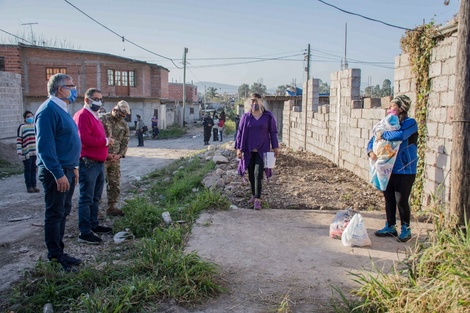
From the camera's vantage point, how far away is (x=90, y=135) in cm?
487

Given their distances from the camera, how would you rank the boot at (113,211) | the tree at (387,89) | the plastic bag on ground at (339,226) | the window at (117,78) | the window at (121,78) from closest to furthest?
the plastic bag on ground at (339,226)
the boot at (113,211)
the window at (121,78)
the window at (117,78)
the tree at (387,89)

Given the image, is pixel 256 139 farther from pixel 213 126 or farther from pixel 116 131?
pixel 213 126

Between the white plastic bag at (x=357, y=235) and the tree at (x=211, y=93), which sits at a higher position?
the tree at (x=211, y=93)

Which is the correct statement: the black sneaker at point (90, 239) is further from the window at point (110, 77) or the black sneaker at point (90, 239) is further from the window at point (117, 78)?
the window at point (117, 78)

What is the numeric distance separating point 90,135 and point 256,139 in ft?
7.54

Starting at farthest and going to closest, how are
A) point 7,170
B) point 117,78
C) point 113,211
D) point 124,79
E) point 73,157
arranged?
point 124,79 < point 117,78 < point 7,170 < point 113,211 < point 73,157

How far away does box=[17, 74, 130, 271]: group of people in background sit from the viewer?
3.73m

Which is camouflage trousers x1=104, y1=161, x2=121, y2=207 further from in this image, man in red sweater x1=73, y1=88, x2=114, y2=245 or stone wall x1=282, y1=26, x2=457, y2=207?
stone wall x1=282, y1=26, x2=457, y2=207

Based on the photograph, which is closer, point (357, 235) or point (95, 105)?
point (357, 235)

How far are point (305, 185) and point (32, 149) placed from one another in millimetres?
5683

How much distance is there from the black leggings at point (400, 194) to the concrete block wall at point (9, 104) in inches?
612

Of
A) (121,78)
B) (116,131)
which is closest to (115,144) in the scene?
(116,131)

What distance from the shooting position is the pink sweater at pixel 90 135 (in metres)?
4.84

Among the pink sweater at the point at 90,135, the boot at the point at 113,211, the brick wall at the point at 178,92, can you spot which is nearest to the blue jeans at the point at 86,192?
the pink sweater at the point at 90,135
